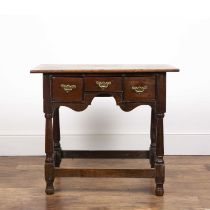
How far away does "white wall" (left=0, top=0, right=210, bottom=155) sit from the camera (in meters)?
3.34

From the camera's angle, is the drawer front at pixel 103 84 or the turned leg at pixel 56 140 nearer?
the drawer front at pixel 103 84

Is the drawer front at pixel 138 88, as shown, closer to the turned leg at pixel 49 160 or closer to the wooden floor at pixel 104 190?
the turned leg at pixel 49 160

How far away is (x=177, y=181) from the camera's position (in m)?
2.85

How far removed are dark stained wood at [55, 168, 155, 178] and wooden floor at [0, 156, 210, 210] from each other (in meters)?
0.14

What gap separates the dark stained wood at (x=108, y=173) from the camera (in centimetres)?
256

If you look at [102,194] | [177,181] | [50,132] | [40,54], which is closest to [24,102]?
[40,54]

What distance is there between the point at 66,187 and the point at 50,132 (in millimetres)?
446

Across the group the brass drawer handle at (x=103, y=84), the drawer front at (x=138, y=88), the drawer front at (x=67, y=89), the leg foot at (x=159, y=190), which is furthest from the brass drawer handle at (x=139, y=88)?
the leg foot at (x=159, y=190)

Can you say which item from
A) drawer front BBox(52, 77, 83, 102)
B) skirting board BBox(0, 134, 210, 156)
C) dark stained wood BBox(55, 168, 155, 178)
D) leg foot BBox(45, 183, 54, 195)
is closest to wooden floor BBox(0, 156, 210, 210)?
leg foot BBox(45, 183, 54, 195)

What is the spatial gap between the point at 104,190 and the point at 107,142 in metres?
0.86

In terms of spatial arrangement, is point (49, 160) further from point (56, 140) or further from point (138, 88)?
point (138, 88)

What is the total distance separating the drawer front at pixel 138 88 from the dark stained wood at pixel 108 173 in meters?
0.49

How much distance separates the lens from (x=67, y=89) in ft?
8.16

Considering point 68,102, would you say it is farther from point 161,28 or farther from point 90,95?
point 161,28
